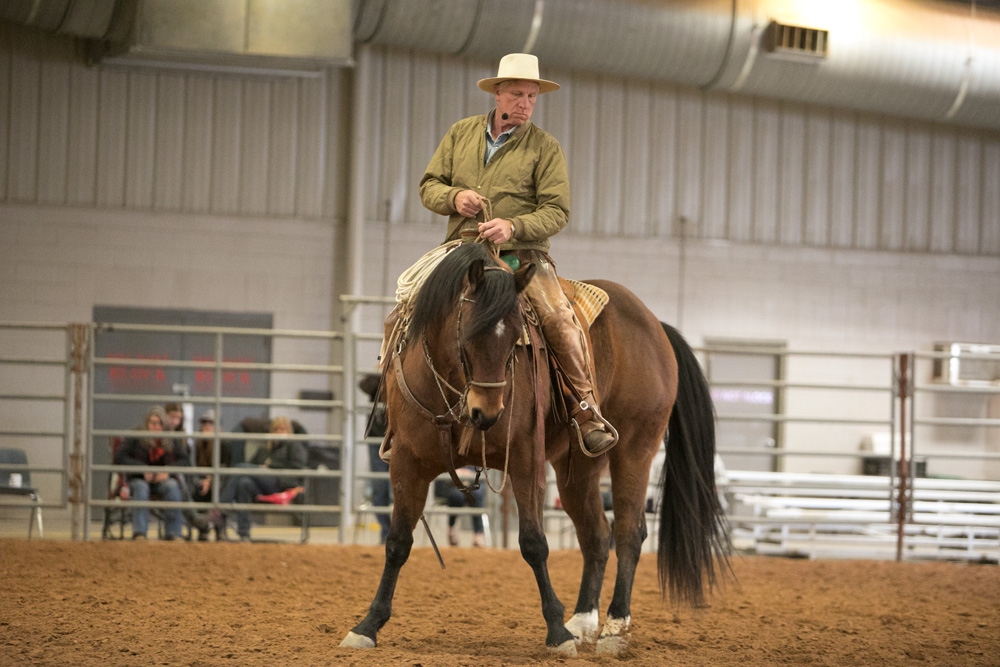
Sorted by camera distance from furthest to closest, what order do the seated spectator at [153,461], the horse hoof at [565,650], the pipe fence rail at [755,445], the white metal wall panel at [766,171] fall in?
the white metal wall panel at [766,171]
the seated spectator at [153,461]
the pipe fence rail at [755,445]
the horse hoof at [565,650]

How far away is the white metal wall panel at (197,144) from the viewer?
1130 centimetres

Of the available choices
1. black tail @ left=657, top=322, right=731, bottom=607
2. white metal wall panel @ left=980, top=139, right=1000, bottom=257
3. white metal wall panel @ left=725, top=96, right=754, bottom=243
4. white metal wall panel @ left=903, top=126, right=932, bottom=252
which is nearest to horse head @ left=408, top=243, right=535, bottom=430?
black tail @ left=657, top=322, right=731, bottom=607

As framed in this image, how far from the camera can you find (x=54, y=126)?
35.9ft

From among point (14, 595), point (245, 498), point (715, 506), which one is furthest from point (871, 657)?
point (245, 498)

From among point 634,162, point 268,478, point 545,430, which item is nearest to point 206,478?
point 268,478

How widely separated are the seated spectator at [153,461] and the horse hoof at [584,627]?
183 inches

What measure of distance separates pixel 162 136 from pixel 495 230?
8701 mm

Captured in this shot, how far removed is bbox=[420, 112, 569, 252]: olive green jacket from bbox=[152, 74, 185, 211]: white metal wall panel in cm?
812

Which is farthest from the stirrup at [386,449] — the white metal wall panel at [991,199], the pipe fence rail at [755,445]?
the white metal wall panel at [991,199]

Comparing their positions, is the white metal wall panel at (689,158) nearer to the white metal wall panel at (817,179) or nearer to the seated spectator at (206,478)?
the white metal wall panel at (817,179)

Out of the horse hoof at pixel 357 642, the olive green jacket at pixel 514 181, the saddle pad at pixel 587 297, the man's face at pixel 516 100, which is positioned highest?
the man's face at pixel 516 100

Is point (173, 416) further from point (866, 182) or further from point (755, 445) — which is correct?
point (866, 182)

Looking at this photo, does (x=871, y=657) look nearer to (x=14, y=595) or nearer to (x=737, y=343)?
(x=14, y=595)

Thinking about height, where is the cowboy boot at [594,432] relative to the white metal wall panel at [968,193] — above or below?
below
